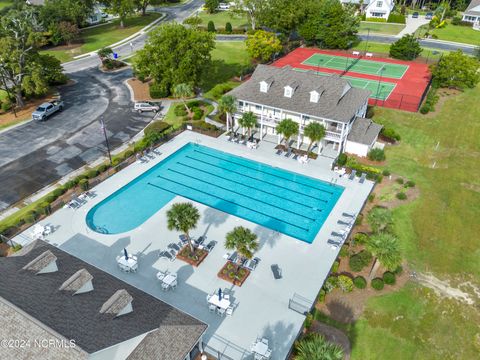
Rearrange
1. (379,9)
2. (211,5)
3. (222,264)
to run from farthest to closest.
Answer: (211,5) < (379,9) < (222,264)

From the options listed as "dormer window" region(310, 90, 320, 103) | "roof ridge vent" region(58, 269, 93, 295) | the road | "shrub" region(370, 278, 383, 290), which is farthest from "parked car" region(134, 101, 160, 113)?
"shrub" region(370, 278, 383, 290)

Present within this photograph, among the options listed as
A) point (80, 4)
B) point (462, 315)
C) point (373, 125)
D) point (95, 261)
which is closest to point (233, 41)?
point (80, 4)

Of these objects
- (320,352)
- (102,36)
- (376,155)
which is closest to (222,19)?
(102,36)

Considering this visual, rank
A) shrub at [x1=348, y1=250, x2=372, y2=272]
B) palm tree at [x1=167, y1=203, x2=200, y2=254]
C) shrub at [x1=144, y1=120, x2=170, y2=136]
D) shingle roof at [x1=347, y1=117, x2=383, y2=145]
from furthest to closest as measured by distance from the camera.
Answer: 1. shrub at [x1=144, y1=120, x2=170, y2=136]
2. shingle roof at [x1=347, y1=117, x2=383, y2=145]
3. shrub at [x1=348, y1=250, x2=372, y2=272]
4. palm tree at [x1=167, y1=203, x2=200, y2=254]

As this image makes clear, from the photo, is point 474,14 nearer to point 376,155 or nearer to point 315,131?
point 376,155

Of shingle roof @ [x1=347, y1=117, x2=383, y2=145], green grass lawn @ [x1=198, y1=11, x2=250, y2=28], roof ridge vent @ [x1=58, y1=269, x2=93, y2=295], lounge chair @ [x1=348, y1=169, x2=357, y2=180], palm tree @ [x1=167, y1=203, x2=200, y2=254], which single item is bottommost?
lounge chair @ [x1=348, y1=169, x2=357, y2=180]

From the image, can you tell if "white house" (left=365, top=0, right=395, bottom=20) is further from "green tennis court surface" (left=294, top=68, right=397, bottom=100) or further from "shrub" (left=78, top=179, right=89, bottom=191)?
"shrub" (left=78, top=179, right=89, bottom=191)

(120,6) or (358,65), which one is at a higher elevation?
(120,6)
